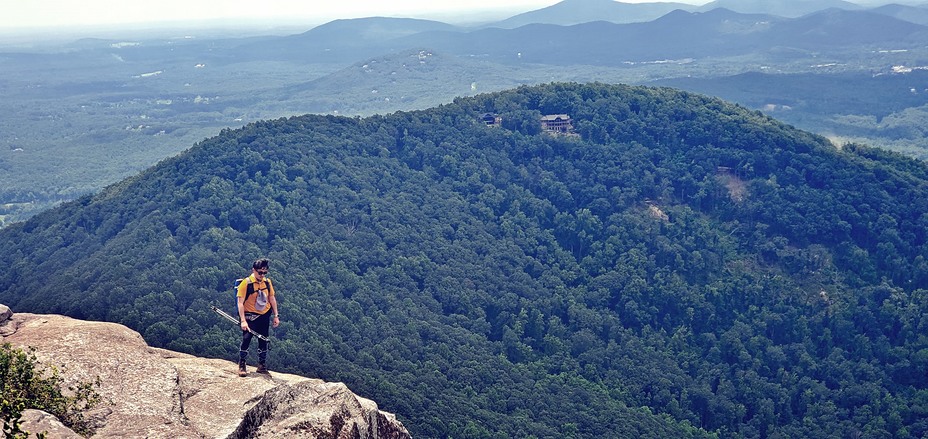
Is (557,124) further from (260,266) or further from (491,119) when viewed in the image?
(260,266)

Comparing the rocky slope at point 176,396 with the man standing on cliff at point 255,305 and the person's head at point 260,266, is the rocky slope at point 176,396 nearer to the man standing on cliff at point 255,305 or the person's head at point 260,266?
the man standing on cliff at point 255,305

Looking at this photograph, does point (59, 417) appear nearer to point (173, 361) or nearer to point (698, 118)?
point (173, 361)

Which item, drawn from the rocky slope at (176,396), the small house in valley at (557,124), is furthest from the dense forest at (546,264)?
the rocky slope at (176,396)

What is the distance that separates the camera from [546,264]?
68.6m

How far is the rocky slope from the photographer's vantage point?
52.2 ft

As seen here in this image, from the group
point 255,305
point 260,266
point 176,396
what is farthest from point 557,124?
point 176,396

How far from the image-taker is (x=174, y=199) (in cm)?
6494

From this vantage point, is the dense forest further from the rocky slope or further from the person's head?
the person's head

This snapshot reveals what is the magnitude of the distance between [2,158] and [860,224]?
159m

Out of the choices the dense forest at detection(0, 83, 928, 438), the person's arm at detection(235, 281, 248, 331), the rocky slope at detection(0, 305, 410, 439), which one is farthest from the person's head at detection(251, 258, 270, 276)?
the dense forest at detection(0, 83, 928, 438)

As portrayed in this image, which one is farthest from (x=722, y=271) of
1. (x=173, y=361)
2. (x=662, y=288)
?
(x=173, y=361)

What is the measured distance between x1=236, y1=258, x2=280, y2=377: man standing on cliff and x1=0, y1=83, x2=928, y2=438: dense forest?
785 inches

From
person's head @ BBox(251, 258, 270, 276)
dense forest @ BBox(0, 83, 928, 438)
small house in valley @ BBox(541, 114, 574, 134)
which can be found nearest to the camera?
person's head @ BBox(251, 258, 270, 276)

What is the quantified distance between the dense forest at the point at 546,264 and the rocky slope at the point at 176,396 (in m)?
20.2
